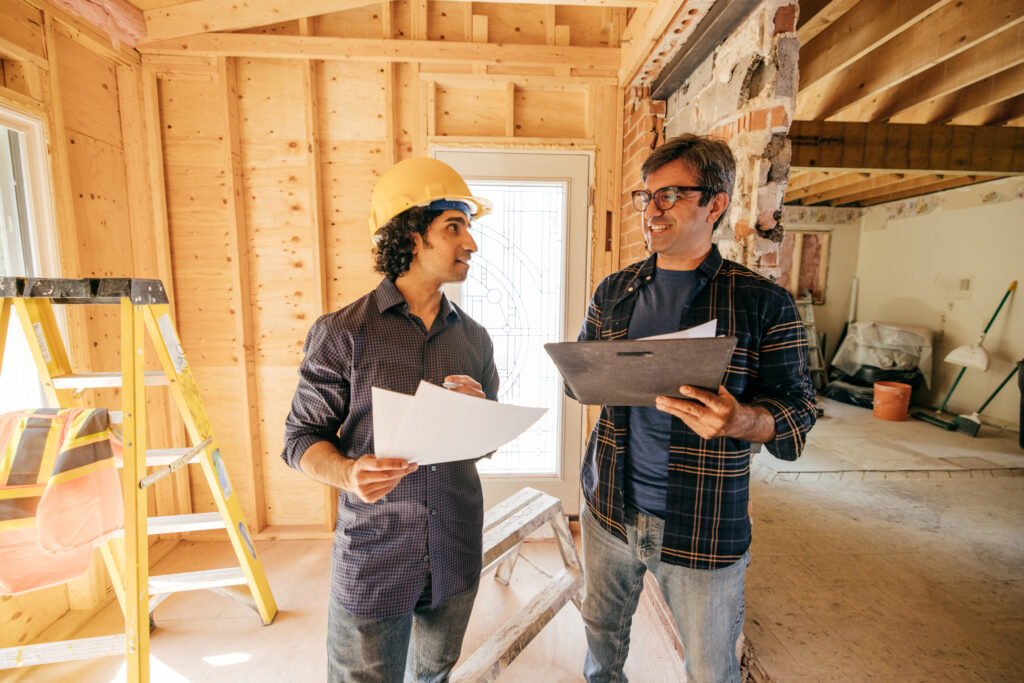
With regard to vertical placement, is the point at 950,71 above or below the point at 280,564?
above

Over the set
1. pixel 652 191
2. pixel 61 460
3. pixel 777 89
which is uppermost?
pixel 777 89

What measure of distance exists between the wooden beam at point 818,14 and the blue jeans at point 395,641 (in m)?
2.90

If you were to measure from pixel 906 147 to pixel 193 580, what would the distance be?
18.1 ft

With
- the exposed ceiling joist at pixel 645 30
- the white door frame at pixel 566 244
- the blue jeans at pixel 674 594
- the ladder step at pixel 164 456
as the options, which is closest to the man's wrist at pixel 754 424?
the blue jeans at pixel 674 594

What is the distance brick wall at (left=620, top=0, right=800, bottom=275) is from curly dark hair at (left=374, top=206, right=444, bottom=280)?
1129mm

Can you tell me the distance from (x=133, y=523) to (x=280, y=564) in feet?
4.41

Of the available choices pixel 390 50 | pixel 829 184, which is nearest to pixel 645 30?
pixel 390 50

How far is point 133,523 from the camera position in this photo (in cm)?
140

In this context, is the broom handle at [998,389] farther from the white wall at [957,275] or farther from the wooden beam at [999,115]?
the wooden beam at [999,115]

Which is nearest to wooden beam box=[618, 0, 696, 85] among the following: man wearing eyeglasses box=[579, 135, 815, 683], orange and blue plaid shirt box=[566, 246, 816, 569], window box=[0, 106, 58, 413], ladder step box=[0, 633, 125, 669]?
man wearing eyeglasses box=[579, 135, 815, 683]

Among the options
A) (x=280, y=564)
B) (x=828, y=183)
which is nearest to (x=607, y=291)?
(x=280, y=564)

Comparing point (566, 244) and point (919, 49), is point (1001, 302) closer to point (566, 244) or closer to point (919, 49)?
point (919, 49)

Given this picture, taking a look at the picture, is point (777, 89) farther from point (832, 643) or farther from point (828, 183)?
point (828, 183)

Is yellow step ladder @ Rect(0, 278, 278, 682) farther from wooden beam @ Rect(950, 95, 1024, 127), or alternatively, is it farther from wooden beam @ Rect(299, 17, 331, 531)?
wooden beam @ Rect(950, 95, 1024, 127)
